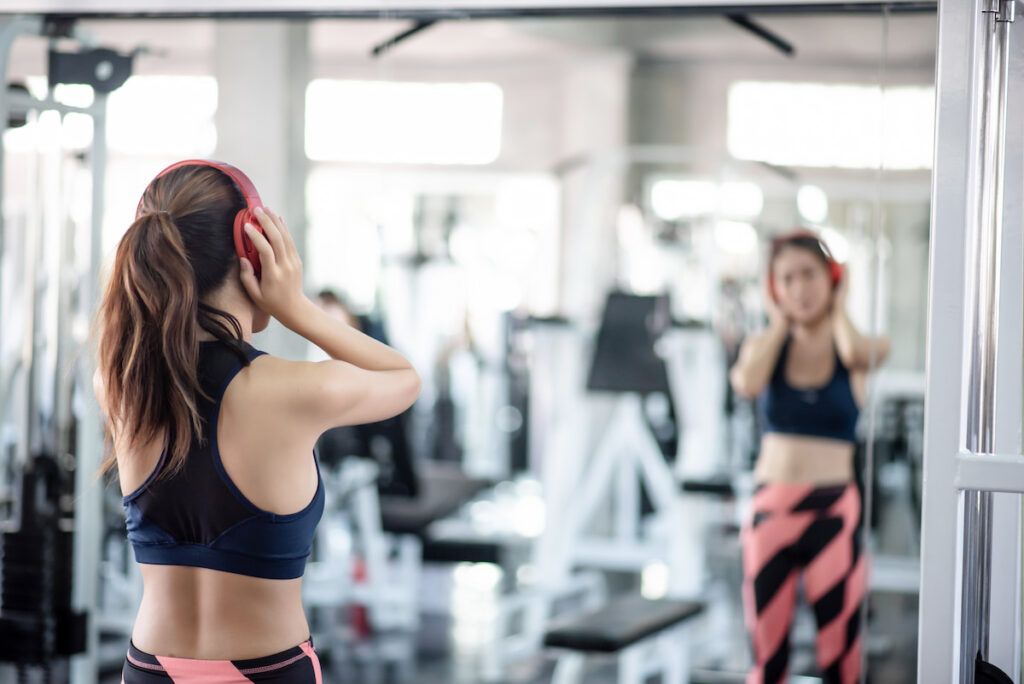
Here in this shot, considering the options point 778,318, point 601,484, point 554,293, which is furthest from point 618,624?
point 554,293

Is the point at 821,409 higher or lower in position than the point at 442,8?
lower

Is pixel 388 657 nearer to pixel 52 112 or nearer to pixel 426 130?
pixel 52 112

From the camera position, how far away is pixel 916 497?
14.5ft

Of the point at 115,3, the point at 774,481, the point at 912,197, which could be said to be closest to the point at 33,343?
the point at 115,3

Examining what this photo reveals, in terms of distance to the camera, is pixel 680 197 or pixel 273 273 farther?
pixel 680 197

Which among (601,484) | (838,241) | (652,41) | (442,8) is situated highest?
(652,41)

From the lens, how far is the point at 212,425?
3.68 feet

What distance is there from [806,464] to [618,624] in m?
0.60

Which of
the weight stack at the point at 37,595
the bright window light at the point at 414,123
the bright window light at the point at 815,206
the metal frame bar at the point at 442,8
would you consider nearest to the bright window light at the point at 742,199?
the bright window light at the point at 815,206

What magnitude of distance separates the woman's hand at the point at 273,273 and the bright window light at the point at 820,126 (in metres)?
3.99

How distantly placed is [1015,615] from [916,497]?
3.15 meters

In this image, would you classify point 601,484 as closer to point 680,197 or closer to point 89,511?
point 680,197

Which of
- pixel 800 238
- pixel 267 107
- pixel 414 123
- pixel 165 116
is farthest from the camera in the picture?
pixel 414 123

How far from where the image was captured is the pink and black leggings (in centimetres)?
114
